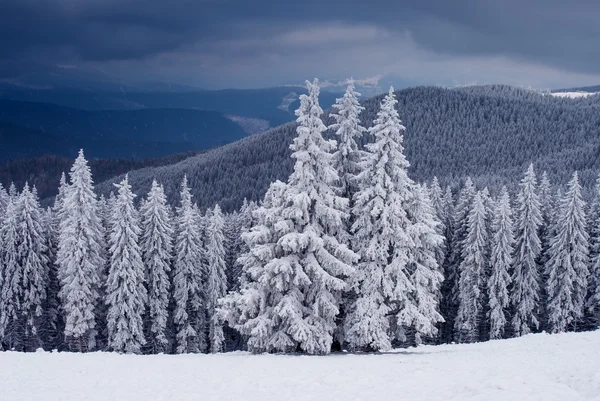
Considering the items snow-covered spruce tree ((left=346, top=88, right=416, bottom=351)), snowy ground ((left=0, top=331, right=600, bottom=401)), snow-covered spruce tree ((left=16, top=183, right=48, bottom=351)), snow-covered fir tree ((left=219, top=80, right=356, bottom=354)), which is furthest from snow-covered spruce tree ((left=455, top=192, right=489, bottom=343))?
snow-covered spruce tree ((left=16, top=183, right=48, bottom=351))

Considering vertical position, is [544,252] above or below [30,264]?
below

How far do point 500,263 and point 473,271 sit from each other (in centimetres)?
239

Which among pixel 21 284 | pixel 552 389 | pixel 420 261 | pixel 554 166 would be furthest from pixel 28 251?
pixel 554 166

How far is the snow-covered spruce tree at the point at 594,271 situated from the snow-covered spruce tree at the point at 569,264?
0.90m

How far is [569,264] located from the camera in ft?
134

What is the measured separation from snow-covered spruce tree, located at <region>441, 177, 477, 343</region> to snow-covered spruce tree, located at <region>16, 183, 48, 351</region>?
1431 inches

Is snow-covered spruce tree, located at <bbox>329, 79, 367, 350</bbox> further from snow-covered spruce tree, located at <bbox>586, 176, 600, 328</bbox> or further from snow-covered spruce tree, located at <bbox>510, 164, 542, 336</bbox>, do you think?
snow-covered spruce tree, located at <bbox>586, 176, 600, 328</bbox>

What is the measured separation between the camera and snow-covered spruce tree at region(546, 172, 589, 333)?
40.8 meters

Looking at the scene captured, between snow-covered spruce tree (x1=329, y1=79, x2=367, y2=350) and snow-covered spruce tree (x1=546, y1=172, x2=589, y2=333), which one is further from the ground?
snow-covered spruce tree (x1=329, y1=79, x2=367, y2=350)

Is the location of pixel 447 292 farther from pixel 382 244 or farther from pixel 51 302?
pixel 51 302

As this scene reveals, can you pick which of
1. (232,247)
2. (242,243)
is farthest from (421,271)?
(232,247)

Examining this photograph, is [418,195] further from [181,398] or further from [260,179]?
[260,179]

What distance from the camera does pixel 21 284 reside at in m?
41.5

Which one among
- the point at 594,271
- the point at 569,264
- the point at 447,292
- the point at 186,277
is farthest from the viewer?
the point at 447,292
